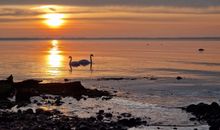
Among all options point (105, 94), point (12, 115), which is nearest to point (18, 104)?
point (12, 115)

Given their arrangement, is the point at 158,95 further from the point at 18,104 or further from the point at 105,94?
the point at 18,104

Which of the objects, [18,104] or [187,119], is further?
Result: [18,104]

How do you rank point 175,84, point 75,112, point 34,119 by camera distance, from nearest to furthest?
point 34,119 → point 75,112 → point 175,84

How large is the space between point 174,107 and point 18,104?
38.0 ft

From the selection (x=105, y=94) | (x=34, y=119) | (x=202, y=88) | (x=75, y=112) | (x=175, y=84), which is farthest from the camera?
(x=175, y=84)

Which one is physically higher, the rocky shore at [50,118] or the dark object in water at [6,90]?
the dark object in water at [6,90]

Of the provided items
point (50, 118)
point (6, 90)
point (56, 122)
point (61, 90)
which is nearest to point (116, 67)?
point (61, 90)

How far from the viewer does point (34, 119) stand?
25672 mm

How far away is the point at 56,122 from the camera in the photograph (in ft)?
81.6

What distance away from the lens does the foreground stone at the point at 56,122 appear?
926 inches

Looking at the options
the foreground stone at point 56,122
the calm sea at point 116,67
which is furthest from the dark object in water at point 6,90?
the calm sea at point 116,67

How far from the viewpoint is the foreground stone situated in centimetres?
2352

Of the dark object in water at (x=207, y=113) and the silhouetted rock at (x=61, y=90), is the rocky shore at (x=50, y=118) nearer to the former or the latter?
the silhouetted rock at (x=61, y=90)

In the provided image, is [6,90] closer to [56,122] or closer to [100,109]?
[100,109]
